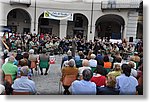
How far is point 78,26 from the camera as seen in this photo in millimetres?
11164

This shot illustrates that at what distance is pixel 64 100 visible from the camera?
4605 mm

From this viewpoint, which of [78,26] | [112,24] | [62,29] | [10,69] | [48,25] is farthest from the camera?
[112,24]

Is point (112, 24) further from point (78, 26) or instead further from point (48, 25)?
point (48, 25)

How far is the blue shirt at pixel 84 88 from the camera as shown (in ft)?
14.5

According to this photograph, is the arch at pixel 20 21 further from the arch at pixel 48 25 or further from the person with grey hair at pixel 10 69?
the person with grey hair at pixel 10 69

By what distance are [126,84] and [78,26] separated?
658 cm

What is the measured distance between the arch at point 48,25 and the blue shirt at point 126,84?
564cm

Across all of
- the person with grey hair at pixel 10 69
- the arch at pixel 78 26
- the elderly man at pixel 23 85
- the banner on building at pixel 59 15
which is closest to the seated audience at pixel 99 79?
the elderly man at pixel 23 85

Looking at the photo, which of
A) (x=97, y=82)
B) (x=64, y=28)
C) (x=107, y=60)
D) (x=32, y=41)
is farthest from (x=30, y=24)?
(x=97, y=82)

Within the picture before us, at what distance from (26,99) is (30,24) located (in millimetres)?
8622

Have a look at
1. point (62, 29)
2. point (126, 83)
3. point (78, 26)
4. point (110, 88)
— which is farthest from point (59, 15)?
point (110, 88)

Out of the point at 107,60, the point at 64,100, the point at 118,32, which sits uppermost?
the point at 118,32

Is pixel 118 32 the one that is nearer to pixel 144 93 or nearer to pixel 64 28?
pixel 64 28

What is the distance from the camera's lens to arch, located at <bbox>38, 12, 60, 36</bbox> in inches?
413
